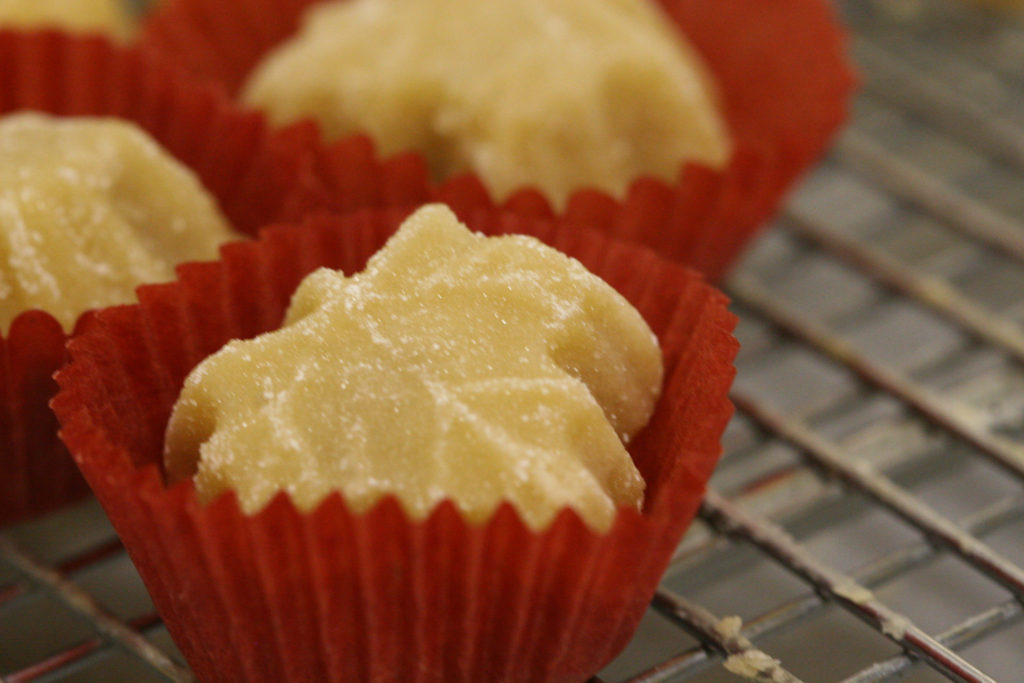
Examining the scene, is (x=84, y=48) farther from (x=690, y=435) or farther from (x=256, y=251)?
(x=690, y=435)

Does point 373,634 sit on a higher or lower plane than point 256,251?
lower

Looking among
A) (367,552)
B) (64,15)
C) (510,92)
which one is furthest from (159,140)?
(367,552)

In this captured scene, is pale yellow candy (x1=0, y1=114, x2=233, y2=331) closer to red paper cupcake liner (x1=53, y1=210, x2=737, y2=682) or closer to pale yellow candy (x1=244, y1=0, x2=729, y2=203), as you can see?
red paper cupcake liner (x1=53, y1=210, x2=737, y2=682)

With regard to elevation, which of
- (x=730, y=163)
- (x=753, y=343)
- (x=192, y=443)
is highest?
(x=730, y=163)

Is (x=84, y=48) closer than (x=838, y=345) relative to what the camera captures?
No

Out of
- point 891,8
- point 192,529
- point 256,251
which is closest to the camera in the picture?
point 192,529

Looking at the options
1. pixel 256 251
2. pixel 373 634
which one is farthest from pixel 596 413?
pixel 256 251

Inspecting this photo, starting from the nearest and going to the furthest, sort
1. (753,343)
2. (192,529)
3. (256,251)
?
(192,529) → (256,251) → (753,343)
